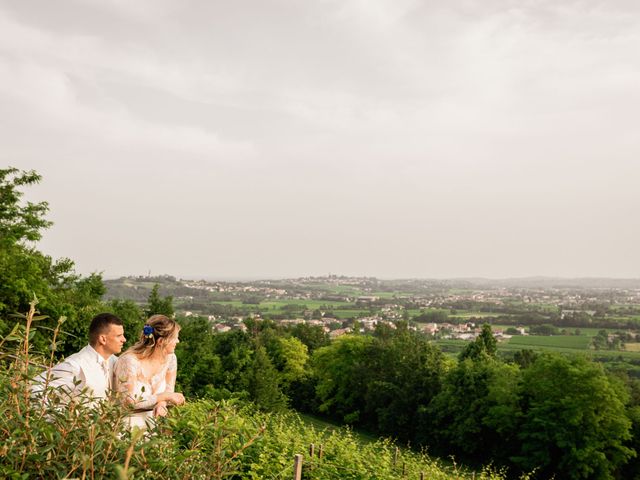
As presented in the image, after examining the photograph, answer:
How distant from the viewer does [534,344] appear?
8575cm

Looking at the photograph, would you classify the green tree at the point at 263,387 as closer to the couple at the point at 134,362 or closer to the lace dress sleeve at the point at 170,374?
the lace dress sleeve at the point at 170,374

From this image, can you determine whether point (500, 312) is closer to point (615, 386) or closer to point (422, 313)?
point (422, 313)

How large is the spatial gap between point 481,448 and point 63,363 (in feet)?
122

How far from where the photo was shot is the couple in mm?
3674

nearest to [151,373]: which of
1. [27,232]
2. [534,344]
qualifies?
[27,232]

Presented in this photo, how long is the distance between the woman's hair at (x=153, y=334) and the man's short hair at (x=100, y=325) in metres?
0.32

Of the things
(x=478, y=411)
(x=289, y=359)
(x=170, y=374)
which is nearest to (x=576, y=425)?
(x=478, y=411)

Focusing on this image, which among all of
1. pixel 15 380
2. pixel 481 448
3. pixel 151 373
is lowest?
pixel 481 448

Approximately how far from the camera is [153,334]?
4445 mm

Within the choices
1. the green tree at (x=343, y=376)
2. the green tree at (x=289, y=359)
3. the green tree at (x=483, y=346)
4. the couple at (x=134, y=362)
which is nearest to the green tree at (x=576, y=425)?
the green tree at (x=483, y=346)

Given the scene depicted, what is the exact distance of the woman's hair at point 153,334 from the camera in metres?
4.34

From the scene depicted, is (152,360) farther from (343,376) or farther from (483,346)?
(343,376)

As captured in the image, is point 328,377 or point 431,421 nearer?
point 431,421

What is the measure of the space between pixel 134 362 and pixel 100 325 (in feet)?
1.47
